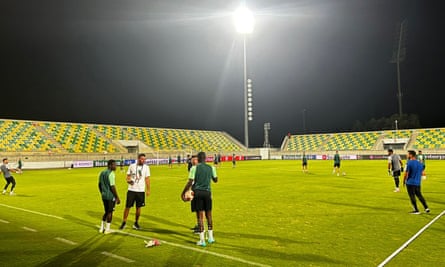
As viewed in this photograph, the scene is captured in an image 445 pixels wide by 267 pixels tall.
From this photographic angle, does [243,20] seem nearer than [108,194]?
No

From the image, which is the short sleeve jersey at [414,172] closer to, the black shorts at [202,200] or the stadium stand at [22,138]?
the black shorts at [202,200]

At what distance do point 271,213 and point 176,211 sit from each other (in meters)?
3.55

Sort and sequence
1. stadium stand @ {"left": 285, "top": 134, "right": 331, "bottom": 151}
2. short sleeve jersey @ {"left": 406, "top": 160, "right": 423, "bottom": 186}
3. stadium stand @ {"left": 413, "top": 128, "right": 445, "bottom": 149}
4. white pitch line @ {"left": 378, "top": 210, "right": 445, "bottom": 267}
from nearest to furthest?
white pitch line @ {"left": 378, "top": 210, "right": 445, "bottom": 267} → short sleeve jersey @ {"left": 406, "top": 160, "right": 423, "bottom": 186} → stadium stand @ {"left": 413, "top": 128, "right": 445, "bottom": 149} → stadium stand @ {"left": 285, "top": 134, "right": 331, "bottom": 151}

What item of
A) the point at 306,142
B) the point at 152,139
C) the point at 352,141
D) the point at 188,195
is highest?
the point at 152,139

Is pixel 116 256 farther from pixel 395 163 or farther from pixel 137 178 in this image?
pixel 395 163

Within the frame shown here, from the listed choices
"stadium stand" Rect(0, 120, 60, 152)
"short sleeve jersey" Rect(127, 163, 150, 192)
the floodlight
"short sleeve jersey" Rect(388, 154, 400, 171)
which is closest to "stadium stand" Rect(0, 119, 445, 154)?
"stadium stand" Rect(0, 120, 60, 152)

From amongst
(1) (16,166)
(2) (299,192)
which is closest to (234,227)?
(2) (299,192)

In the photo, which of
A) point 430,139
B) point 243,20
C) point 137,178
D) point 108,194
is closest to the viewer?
point 108,194

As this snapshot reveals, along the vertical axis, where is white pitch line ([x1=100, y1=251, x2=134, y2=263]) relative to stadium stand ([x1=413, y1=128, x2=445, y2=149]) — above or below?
below

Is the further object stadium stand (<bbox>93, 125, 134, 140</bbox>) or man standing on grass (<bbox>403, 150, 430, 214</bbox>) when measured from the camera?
stadium stand (<bbox>93, 125, 134, 140</bbox>)

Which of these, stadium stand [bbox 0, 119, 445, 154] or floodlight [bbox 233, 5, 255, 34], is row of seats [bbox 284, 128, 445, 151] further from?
floodlight [bbox 233, 5, 255, 34]

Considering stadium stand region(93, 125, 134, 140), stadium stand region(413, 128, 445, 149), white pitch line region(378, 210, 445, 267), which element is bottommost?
white pitch line region(378, 210, 445, 267)

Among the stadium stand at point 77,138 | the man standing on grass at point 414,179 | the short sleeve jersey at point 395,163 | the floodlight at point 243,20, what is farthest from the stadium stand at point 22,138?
the man standing on grass at point 414,179

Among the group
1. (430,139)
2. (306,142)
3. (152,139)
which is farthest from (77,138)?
(430,139)
